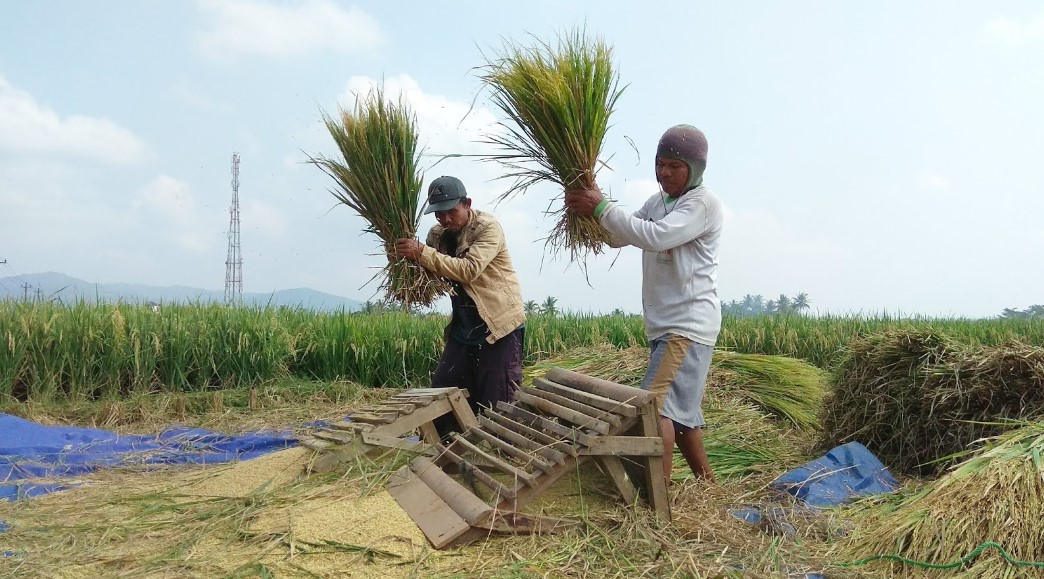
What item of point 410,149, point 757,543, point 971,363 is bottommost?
point 757,543

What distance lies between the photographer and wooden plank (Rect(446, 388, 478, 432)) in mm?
3562

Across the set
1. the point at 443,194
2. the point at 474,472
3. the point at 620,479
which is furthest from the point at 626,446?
the point at 443,194

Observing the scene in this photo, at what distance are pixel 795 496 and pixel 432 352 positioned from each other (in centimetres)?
417

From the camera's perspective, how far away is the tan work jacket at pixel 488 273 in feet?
12.0

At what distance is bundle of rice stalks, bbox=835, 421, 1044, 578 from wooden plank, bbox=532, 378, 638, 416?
0.93 metres

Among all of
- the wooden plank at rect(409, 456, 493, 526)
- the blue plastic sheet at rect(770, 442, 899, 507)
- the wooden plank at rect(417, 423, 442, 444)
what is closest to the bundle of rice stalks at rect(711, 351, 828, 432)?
the blue plastic sheet at rect(770, 442, 899, 507)

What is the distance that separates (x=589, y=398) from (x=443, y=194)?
→ 132cm

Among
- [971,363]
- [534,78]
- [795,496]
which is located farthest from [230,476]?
[971,363]

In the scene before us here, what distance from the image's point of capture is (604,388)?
305 cm

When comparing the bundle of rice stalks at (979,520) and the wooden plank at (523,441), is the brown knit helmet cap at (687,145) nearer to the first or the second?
the wooden plank at (523,441)

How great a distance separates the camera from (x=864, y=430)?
420 centimetres

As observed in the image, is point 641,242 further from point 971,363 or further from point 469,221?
point 971,363

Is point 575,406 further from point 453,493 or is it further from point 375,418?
point 375,418

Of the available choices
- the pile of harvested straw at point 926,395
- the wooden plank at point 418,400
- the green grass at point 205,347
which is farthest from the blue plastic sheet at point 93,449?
the pile of harvested straw at point 926,395
